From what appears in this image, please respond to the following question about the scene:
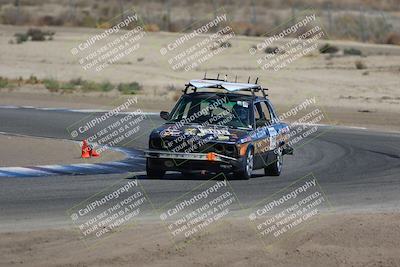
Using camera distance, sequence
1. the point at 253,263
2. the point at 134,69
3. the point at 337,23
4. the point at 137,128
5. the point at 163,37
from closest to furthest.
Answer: the point at 253,263
the point at 137,128
the point at 134,69
the point at 163,37
the point at 337,23

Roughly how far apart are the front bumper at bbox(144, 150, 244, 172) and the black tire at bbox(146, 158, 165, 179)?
3.7 inches

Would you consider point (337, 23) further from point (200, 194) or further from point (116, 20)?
point (200, 194)

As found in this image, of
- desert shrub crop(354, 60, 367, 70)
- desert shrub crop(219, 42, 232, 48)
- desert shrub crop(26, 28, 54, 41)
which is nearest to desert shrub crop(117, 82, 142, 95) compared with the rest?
desert shrub crop(354, 60, 367, 70)

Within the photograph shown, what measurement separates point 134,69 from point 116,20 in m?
21.2

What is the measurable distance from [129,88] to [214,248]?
89.5 feet

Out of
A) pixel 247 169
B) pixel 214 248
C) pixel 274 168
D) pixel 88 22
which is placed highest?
pixel 214 248

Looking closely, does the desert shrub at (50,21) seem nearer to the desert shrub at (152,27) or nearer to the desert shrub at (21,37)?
the desert shrub at (152,27)

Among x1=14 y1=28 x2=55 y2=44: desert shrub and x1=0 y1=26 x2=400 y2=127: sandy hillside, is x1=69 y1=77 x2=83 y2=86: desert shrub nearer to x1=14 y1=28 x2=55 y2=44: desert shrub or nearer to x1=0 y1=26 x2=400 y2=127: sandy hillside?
x1=0 y1=26 x2=400 y2=127: sandy hillside

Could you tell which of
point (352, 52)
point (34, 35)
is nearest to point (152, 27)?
point (34, 35)

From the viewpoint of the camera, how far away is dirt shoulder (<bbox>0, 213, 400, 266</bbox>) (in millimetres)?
10594

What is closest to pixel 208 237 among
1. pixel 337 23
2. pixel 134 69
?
pixel 134 69

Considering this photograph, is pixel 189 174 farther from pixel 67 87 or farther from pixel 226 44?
pixel 226 44

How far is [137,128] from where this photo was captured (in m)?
27.1

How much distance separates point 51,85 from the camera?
38.6m
